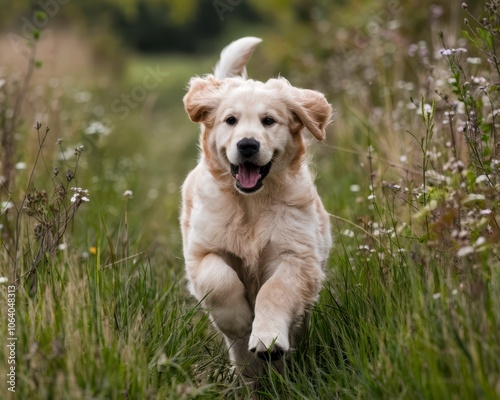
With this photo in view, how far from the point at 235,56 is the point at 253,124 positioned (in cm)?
101

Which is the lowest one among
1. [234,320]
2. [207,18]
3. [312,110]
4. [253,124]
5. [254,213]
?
[234,320]

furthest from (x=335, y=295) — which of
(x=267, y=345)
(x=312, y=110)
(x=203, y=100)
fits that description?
(x=203, y=100)

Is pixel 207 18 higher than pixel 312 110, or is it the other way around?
pixel 207 18

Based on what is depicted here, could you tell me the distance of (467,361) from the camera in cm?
245

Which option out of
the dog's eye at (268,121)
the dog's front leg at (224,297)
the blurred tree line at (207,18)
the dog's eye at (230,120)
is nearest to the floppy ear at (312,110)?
the dog's eye at (268,121)

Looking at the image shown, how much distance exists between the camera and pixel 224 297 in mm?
3633

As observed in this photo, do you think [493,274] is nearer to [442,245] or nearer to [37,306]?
[442,245]

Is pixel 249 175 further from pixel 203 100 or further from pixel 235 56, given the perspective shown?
pixel 235 56

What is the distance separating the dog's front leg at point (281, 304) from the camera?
336 cm

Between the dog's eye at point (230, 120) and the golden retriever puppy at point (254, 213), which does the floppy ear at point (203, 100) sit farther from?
the dog's eye at point (230, 120)

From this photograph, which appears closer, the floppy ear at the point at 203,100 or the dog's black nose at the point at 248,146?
the dog's black nose at the point at 248,146

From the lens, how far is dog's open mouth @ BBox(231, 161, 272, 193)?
3773mm

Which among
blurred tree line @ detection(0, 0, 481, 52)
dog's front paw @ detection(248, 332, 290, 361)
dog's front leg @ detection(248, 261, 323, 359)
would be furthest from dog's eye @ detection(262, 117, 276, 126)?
blurred tree line @ detection(0, 0, 481, 52)

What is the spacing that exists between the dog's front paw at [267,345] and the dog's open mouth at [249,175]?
2.39 ft
